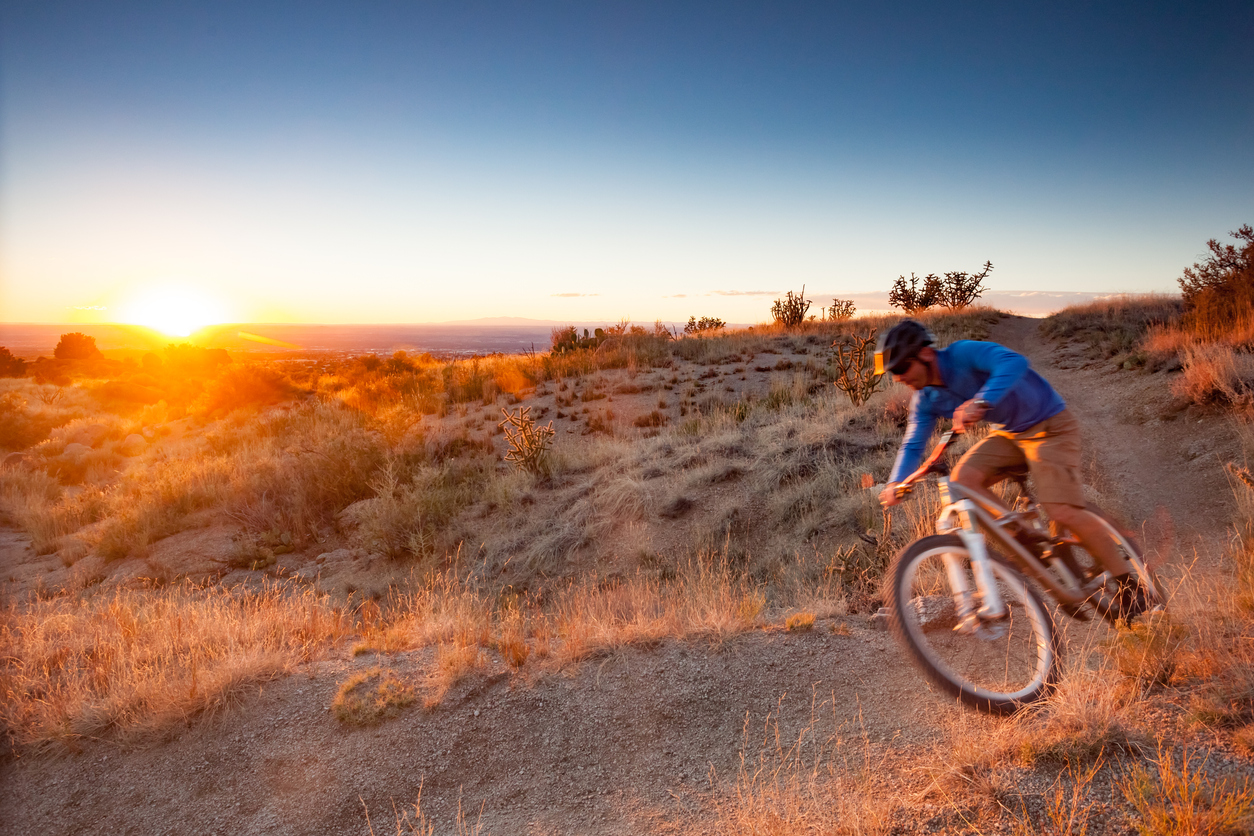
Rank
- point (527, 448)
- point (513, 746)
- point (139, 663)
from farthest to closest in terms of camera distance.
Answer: point (527, 448)
point (139, 663)
point (513, 746)

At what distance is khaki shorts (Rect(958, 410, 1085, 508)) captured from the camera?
10.8 ft

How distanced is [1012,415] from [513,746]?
11.9 feet

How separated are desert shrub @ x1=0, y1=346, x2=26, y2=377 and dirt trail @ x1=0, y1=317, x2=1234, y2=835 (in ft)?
126

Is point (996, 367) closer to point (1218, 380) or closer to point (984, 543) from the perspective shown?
point (984, 543)

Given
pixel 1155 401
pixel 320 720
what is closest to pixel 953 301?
pixel 1155 401

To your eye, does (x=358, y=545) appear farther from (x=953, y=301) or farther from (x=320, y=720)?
(x=953, y=301)

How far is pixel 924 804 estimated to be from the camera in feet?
8.72

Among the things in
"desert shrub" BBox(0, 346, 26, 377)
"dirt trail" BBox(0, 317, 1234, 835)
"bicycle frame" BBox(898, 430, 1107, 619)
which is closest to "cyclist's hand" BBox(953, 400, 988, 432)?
"bicycle frame" BBox(898, 430, 1107, 619)

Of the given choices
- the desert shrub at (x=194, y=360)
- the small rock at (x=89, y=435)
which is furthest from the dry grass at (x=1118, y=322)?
the desert shrub at (x=194, y=360)

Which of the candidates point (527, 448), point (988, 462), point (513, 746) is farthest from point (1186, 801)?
point (527, 448)

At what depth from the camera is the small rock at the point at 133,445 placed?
16.2m

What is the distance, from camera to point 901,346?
126 inches

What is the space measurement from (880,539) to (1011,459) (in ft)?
10.0

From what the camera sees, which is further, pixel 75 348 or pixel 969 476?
pixel 75 348
